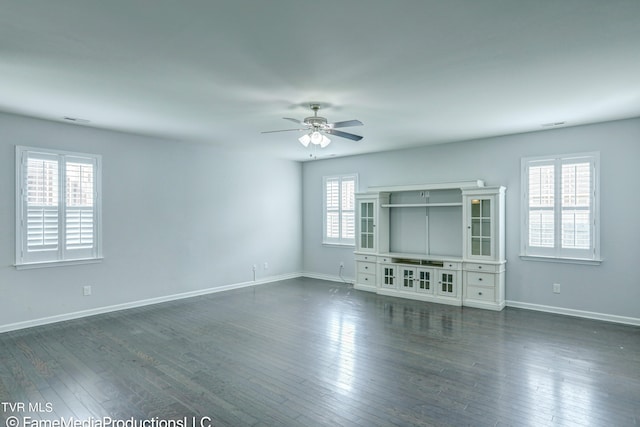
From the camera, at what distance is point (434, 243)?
665cm

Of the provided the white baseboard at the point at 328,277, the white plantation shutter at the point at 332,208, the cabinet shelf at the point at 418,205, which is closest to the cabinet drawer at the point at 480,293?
the cabinet shelf at the point at 418,205

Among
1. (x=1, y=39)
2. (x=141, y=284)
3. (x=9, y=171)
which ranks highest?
(x=1, y=39)

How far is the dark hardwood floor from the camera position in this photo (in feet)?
8.93

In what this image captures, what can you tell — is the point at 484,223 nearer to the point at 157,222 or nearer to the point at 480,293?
the point at 480,293

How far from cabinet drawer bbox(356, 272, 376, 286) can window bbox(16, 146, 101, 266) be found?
14.5 feet

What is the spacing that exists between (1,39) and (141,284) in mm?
4041

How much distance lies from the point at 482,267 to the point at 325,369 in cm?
339

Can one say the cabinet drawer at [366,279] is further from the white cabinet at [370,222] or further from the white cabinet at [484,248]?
the white cabinet at [484,248]

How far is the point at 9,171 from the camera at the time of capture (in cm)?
461

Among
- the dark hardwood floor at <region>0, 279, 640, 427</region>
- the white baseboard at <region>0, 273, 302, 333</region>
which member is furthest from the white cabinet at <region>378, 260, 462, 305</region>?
the white baseboard at <region>0, 273, 302, 333</region>

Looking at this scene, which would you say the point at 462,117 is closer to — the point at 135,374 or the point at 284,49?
the point at 284,49

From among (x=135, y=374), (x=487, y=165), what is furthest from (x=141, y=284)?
(x=487, y=165)

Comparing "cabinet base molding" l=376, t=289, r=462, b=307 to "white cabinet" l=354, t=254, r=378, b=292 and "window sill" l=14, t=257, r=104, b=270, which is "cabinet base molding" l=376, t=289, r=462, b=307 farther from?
"window sill" l=14, t=257, r=104, b=270

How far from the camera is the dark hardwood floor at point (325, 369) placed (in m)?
2.72
